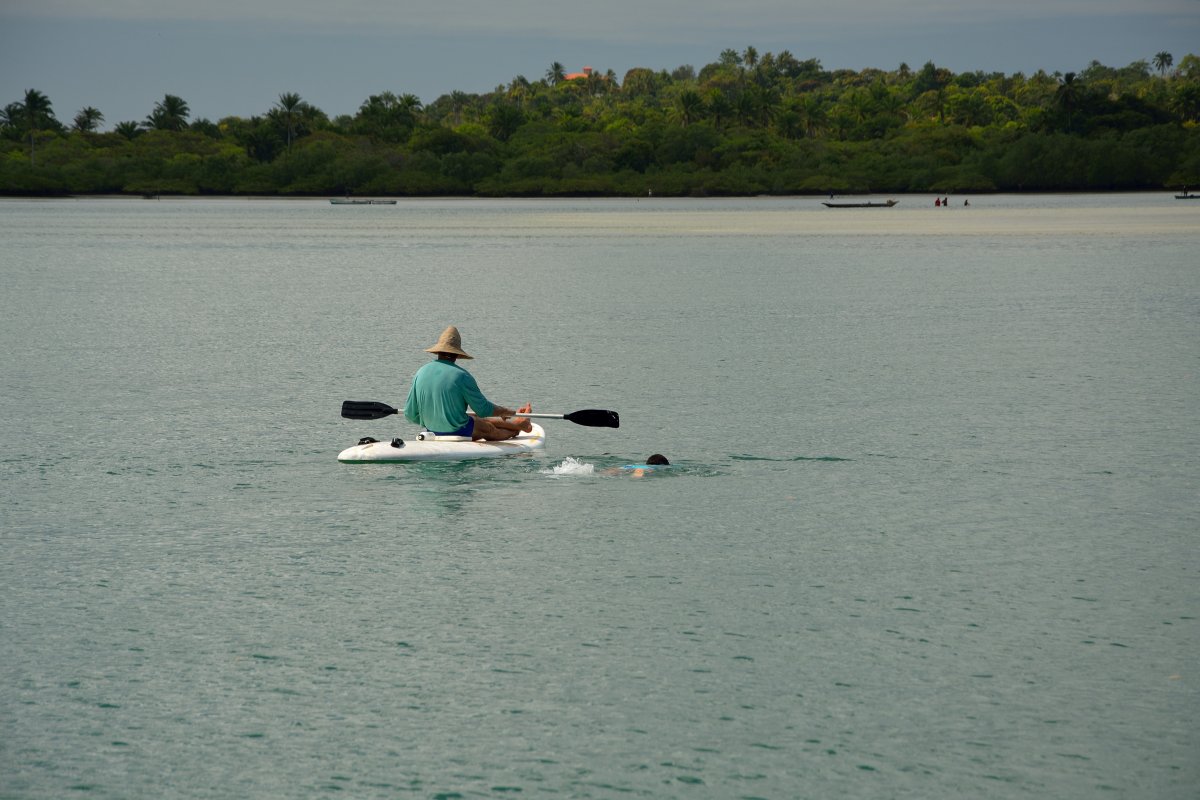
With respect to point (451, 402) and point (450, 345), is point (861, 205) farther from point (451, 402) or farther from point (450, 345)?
point (450, 345)

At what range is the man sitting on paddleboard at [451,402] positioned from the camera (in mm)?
18312

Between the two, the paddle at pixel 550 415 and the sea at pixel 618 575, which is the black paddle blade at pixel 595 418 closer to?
the paddle at pixel 550 415

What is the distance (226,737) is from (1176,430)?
16192 millimetres

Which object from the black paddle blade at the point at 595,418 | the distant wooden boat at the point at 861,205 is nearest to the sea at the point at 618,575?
the black paddle blade at the point at 595,418

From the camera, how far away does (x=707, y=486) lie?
17969 mm

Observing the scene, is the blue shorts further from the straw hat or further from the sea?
the straw hat

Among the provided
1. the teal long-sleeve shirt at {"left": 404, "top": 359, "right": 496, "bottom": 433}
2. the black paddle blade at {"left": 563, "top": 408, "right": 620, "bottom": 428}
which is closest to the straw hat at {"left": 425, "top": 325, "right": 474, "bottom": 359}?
the teal long-sleeve shirt at {"left": 404, "top": 359, "right": 496, "bottom": 433}

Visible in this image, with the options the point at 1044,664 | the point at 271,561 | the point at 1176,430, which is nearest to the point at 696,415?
the point at 1176,430

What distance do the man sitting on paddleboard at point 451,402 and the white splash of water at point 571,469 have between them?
93 centimetres

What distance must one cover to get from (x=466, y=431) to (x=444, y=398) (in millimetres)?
677

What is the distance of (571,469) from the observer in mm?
18578

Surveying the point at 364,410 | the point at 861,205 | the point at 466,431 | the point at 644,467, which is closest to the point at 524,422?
the point at 466,431

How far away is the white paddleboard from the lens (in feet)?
61.6

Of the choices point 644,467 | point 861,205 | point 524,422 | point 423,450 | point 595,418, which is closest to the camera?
point 644,467
